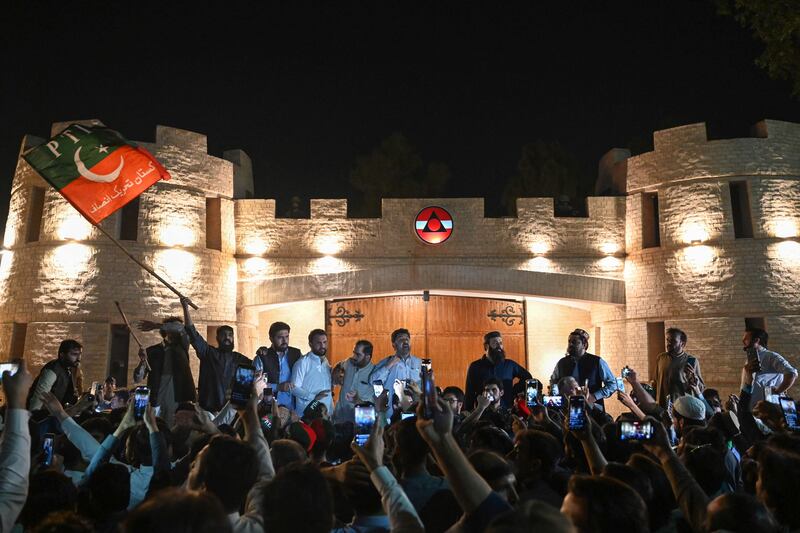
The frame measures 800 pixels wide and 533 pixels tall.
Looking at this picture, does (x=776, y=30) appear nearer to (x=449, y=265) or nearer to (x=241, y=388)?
(x=449, y=265)

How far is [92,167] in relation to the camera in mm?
10258

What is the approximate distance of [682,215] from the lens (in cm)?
1483

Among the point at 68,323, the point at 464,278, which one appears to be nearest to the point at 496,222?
the point at 464,278

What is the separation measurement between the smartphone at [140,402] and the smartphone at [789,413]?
437 centimetres

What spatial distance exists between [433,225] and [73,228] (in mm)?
7662

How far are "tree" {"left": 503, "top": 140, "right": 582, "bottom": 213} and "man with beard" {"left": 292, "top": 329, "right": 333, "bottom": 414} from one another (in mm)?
18395

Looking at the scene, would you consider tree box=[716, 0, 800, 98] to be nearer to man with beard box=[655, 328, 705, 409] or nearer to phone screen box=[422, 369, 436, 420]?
man with beard box=[655, 328, 705, 409]

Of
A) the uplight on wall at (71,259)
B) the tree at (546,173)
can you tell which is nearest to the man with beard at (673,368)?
the uplight on wall at (71,259)

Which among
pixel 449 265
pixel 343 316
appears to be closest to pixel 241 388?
pixel 449 265

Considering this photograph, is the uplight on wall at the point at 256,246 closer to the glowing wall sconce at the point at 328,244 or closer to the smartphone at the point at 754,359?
the glowing wall sconce at the point at 328,244

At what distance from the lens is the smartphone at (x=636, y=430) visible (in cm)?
357

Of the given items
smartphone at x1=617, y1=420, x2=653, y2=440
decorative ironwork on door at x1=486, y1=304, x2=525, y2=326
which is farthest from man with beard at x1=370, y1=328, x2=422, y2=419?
decorative ironwork on door at x1=486, y1=304, x2=525, y2=326

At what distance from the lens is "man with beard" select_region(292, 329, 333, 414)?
7.67 metres

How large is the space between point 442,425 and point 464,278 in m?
12.8
